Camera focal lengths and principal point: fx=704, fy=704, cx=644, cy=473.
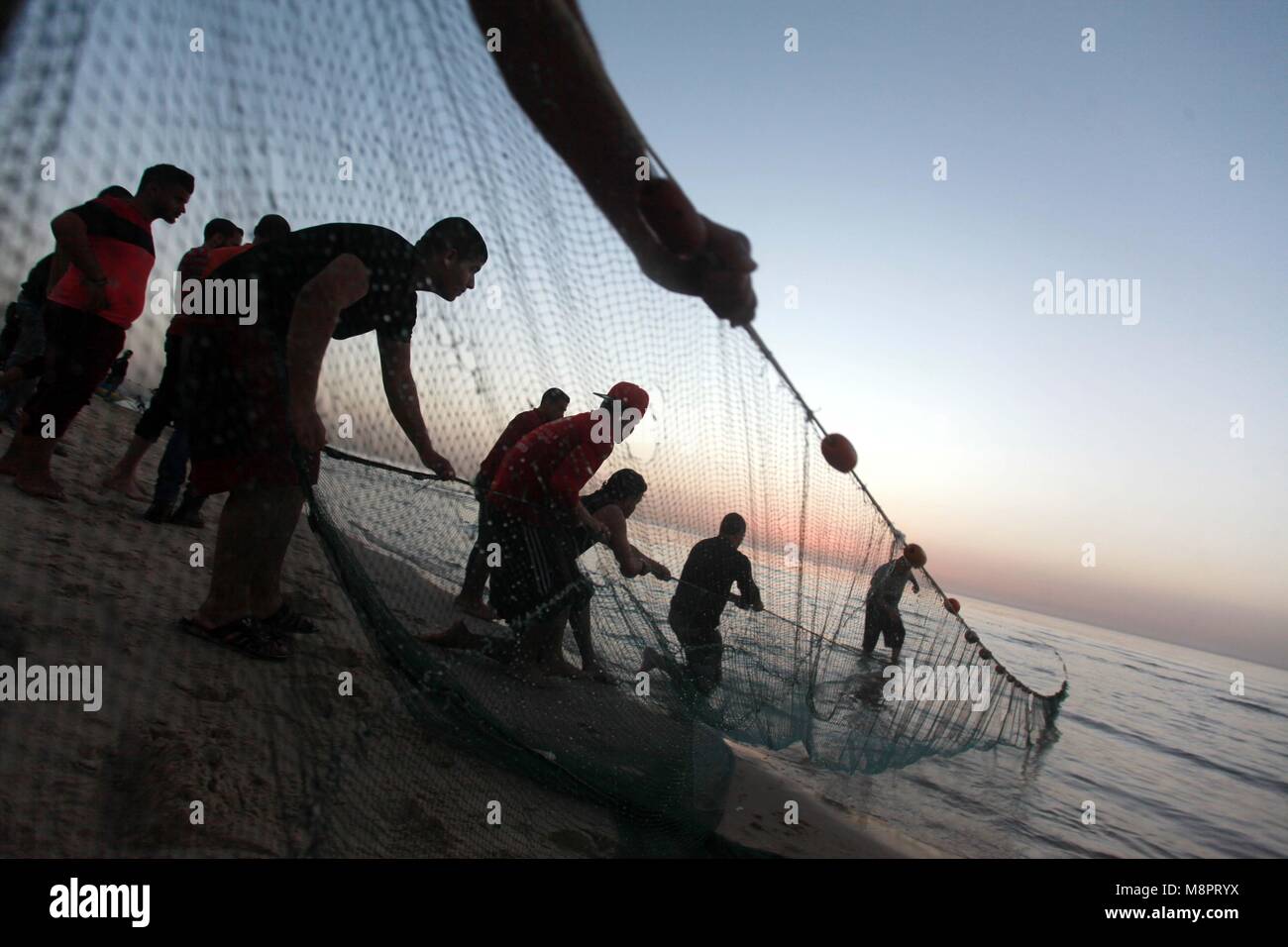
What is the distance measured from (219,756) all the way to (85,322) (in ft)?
7.30

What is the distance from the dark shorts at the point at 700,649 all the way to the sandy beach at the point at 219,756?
51 centimetres

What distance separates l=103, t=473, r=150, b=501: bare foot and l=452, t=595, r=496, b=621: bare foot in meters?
2.58

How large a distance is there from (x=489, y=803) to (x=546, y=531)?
114 cm

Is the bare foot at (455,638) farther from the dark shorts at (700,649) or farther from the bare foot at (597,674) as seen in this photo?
the dark shorts at (700,649)

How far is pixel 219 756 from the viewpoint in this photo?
81.8 inches

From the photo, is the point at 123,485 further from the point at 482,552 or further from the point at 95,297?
the point at 482,552

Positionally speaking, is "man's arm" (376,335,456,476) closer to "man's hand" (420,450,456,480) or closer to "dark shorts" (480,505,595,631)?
"man's hand" (420,450,456,480)

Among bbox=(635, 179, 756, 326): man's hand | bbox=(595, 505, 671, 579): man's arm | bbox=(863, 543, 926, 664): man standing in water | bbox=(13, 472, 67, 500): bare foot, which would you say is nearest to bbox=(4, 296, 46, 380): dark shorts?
bbox=(13, 472, 67, 500): bare foot

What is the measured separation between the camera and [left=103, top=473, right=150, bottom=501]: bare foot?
14.4 feet

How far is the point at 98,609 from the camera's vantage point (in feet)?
8.64

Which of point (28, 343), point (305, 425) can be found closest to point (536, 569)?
point (305, 425)

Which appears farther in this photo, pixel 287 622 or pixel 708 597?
pixel 708 597
